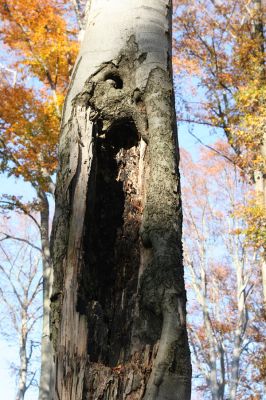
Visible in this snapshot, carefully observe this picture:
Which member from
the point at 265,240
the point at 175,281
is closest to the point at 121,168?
the point at 175,281

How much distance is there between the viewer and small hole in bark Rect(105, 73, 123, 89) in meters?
2.05

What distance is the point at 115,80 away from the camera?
6.85ft

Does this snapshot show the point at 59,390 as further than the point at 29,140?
No

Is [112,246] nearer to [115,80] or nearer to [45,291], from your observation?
[115,80]

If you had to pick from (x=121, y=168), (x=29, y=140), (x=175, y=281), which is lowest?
(x=175, y=281)

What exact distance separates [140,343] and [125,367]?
92 mm

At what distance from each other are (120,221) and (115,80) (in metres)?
0.59

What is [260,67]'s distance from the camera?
386 inches

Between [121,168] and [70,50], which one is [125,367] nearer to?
[121,168]

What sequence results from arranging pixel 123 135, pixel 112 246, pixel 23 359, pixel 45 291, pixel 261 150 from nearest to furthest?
pixel 112 246
pixel 123 135
pixel 45 291
pixel 261 150
pixel 23 359

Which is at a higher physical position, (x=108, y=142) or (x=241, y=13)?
(x=241, y=13)

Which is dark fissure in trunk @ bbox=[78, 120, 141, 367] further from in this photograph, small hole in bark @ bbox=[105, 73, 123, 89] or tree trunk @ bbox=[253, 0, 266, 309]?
tree trunk @ bbox=[253, 0, 266, 309]

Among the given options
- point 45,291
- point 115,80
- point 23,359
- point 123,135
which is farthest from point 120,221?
point 23,359

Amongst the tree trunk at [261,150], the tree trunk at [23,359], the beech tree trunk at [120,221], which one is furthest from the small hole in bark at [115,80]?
the tree trunk at [23,359]
